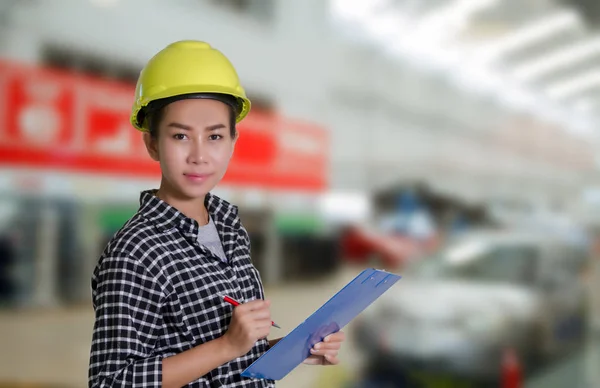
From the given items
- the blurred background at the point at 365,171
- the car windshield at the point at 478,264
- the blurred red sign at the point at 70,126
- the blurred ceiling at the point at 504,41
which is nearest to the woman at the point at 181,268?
the blurred background at the point at 365,171

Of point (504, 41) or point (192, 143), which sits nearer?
point (192, 143)

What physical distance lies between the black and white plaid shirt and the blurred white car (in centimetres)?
222

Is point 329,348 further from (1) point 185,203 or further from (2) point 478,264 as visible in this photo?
(2) point 478,264

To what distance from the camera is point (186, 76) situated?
809 mm

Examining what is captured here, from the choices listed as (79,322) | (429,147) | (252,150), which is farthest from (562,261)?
(79,322)

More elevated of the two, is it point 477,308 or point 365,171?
point 365,171

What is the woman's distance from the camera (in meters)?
0.74

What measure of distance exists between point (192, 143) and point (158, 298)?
7.7 inches

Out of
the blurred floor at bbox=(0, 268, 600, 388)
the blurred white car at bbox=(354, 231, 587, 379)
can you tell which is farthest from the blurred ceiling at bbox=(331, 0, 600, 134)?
the blurred floor at bbox=(0, 268, 600, 388)

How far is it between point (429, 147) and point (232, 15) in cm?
114

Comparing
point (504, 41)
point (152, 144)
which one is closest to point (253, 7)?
point (504, 41)

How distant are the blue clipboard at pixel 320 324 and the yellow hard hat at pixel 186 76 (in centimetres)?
28

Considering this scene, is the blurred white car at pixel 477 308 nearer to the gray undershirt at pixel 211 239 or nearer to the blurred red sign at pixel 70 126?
the blurred red sign at pixel 70 126

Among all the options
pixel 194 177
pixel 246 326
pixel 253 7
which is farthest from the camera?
pixel 253 7
